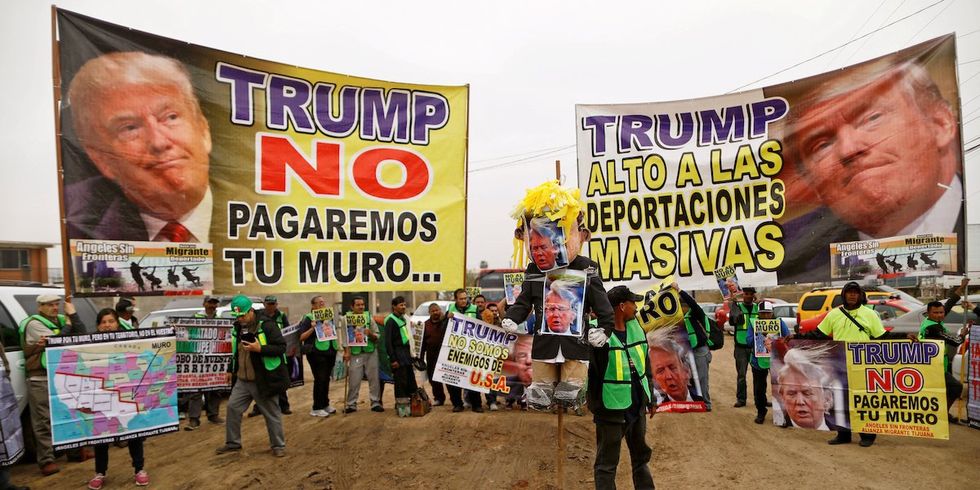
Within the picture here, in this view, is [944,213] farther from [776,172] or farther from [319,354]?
[319,354]

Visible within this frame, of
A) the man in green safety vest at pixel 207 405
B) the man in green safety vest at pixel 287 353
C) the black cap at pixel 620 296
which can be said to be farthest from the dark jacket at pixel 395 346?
the black cap at pixel 620 296

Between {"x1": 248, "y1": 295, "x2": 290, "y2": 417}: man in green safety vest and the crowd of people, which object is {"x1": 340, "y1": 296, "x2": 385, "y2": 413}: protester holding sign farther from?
{"x1": 248, "y1": 295, "x2": 290, "y2": 417}: man in green safety vest

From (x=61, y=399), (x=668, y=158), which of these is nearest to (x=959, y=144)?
(x=668, y=158)

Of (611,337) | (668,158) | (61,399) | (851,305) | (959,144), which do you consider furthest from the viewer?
(668,158)

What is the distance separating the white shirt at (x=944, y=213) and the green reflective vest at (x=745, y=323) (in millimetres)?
3117

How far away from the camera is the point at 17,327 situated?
27.2ft

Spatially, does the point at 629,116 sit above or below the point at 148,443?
above

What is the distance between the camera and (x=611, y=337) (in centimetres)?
545

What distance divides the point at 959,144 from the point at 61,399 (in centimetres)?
1079

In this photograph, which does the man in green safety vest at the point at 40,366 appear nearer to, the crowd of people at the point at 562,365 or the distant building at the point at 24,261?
the crowd of people at the point at 562,365

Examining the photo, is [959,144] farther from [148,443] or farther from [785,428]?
[148,443]

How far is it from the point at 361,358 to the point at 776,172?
293 inches

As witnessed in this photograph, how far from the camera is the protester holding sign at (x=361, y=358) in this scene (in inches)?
441

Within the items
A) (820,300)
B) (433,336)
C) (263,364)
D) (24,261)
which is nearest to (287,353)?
(433,336)
